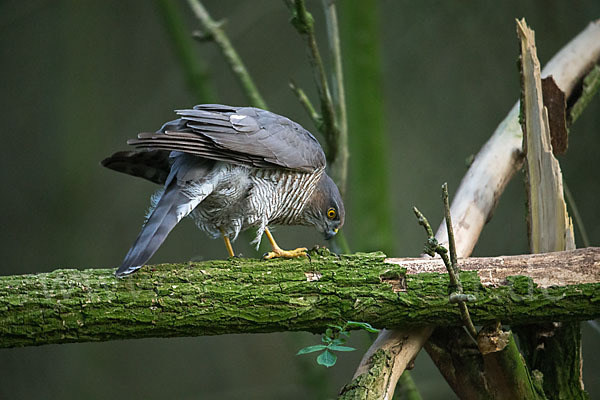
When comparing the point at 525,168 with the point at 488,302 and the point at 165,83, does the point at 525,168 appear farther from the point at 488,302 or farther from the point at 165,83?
the point at 165,83

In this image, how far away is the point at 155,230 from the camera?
5.13 ft

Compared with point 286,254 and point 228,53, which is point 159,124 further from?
point 286,254

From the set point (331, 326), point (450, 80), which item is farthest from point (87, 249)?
point (331, 326)

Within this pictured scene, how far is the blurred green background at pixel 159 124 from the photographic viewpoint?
396 cm

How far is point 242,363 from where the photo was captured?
13.4 feet

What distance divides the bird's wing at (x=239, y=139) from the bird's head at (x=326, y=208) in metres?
0.19

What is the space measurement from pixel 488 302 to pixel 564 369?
0.50 m

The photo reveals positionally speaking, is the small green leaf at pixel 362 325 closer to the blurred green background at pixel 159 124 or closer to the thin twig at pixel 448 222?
the thin twig at pixel 448 222

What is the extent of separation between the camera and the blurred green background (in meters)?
3.96

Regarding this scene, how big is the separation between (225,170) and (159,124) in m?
2.39

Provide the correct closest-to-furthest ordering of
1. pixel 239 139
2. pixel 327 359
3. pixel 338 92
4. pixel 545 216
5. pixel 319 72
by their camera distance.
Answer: pixel 327 359 < pixel 239 139 < pixel 545 216 < pixel 319 72 < pixel 338 92

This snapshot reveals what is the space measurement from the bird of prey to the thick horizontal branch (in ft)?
0.36

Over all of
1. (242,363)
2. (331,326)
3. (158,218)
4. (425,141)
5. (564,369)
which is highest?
(425,141)

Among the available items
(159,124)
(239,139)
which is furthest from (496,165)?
(159,124)
